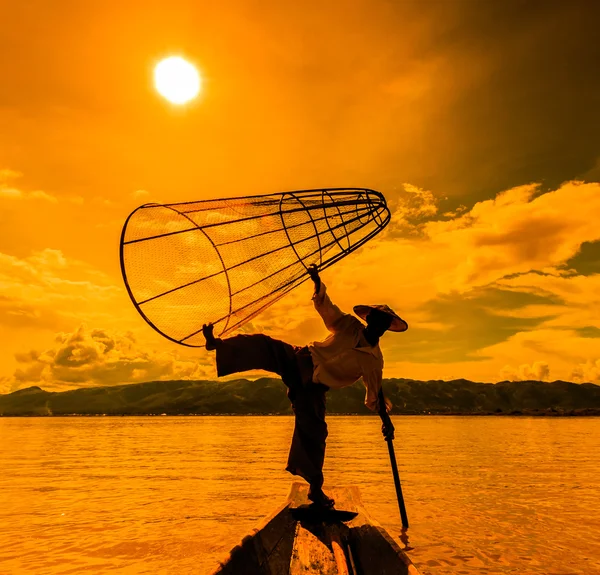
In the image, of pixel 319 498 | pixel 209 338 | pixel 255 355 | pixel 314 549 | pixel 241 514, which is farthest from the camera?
pixel 241 514

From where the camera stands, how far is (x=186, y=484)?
1529 centimetres

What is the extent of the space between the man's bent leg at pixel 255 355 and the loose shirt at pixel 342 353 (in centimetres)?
30

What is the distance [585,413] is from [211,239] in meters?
185

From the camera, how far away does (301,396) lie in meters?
5.61

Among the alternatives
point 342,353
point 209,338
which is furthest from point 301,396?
point 209,338

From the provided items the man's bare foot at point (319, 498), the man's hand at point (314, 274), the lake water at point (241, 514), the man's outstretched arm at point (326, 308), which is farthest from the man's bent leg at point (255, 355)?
the lake water at point (241, 514)

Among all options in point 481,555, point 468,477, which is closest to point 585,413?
Answer: point 468,477

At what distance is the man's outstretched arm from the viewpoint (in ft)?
18.0

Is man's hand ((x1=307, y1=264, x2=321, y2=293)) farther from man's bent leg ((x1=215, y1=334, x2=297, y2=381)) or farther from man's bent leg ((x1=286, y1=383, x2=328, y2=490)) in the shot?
man's bent leg ((x1=286, y1=383, x2=328, y2=490))

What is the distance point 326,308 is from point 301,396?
1.03 m

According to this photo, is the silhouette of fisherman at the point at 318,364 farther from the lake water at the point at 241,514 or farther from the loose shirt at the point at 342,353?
the lake water at the point at 241,514

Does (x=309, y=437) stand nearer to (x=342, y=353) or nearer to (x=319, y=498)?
(x=319, y=498)

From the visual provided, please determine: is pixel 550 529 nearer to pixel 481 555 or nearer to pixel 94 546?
pixel 481 555

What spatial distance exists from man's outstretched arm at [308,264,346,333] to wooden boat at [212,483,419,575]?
6.70 ft
